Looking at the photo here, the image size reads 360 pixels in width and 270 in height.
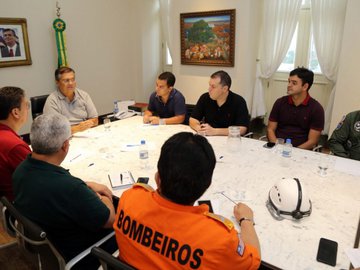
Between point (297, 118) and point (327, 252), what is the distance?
184 cm

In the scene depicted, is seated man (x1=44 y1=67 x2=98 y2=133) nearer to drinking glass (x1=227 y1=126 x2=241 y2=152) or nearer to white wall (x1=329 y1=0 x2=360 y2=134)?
drinking glass (x1=227 y1=126 x2=241 y2=152)

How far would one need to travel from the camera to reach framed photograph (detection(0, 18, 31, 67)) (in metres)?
4.02

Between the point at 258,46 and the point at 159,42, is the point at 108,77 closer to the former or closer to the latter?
the point at 159,42

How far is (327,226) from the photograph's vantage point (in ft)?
4.66

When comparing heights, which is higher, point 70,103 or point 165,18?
point 165,18

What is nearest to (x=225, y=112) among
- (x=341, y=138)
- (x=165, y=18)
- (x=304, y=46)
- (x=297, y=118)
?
(x=297, y=118)

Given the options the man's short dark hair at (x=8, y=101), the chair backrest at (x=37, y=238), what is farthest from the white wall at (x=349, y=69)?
the chair backrest at (x=37, y=238)

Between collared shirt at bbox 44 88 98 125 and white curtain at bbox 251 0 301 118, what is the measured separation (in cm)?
280

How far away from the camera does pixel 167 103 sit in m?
3.46

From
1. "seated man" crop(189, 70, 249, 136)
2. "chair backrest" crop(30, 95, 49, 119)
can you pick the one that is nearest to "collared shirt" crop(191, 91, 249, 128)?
"seated man" crop(189, 70, 249, 136)

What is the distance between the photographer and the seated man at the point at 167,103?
10.6 ft

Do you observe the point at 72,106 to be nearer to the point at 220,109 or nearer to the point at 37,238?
the point at 220,109

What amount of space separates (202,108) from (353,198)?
5.73 ft

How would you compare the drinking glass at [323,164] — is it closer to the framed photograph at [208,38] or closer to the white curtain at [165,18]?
the framed photograph at [208,38]
